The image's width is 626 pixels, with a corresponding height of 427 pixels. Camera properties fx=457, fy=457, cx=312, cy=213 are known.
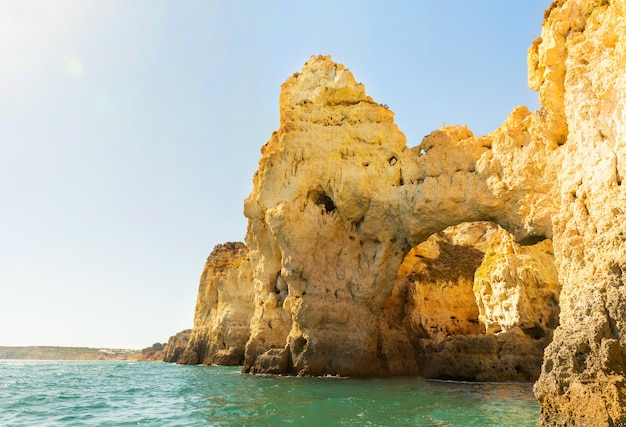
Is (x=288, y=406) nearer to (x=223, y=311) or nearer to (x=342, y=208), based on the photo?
(x=342, y=208)

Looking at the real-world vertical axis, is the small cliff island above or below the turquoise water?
above

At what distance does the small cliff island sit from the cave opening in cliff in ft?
0.23

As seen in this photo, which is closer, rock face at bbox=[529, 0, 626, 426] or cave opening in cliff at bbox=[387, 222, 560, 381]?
rock face at bbox=[529, 0, 626, 426]

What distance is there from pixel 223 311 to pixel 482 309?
22.1 metres

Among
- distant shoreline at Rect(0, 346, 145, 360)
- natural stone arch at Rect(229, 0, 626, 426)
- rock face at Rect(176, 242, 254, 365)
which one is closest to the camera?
natural stone arch at Rect(229, 0, 626, 426)

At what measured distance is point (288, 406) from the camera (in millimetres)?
10641

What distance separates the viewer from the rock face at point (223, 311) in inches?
1405

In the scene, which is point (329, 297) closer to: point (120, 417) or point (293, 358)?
point (293, 358)

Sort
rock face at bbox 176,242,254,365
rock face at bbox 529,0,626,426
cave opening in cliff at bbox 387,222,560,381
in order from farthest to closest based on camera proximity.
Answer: rock face at bbox 176,242,254,365 → cave opening in cliff at bbox 387,222,560,381 → rock face at bbox 529,0,626,426

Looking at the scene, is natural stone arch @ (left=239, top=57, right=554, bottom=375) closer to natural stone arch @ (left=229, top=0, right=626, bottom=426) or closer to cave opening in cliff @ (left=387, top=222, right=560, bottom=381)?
natural stone arch @ (left=229, top=0, right=626, bottom=426)

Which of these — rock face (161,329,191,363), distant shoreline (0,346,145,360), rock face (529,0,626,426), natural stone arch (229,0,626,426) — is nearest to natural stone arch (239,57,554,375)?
Answer: natural stone arch (229,0,626,426)

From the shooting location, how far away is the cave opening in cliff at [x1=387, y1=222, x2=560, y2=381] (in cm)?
1723

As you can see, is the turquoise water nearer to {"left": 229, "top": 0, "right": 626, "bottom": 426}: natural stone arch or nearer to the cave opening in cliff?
the cave opening in cliff

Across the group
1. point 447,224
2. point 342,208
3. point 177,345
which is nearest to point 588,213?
point 447,224
